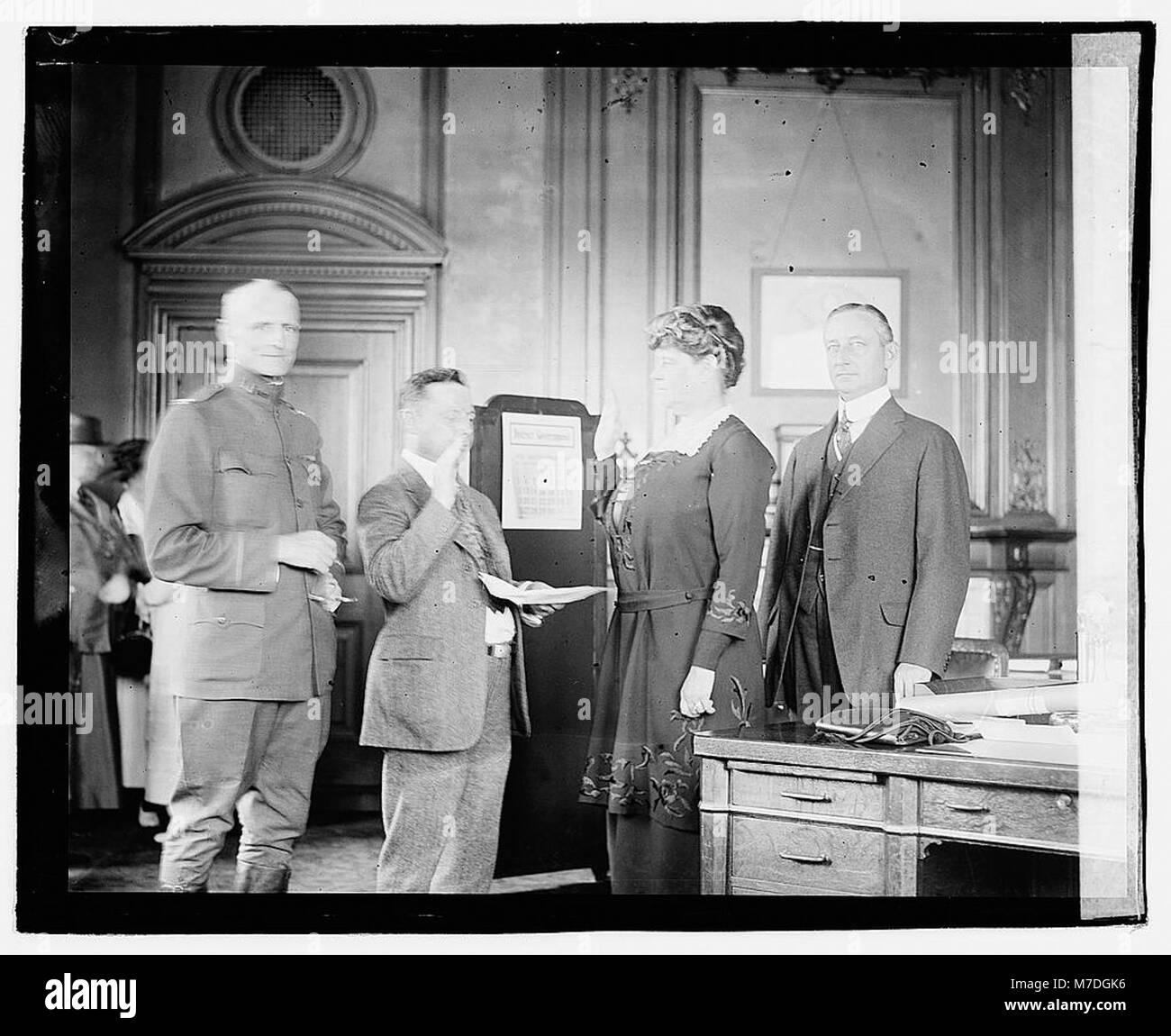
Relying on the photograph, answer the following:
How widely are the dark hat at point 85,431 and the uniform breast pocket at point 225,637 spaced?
1.56ft

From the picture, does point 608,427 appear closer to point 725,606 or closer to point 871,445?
point 725,606

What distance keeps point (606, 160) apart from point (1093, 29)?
1.25 m

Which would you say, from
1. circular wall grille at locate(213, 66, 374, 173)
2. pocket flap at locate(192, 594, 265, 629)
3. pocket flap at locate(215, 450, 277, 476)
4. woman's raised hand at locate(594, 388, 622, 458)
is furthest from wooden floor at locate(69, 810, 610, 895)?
circular wall grille at locate(213, 66, 374, 173)

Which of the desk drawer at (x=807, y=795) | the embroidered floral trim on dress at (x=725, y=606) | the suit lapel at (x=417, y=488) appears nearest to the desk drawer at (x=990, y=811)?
the desk drawer at (x=807, y=795)

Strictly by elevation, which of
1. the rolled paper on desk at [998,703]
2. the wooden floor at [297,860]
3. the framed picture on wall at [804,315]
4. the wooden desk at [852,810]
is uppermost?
the framed picture on wall at [804,315]

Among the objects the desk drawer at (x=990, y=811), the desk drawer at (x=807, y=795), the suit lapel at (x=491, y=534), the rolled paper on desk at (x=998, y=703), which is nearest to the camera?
the desk drawer at (x=990, y=811)

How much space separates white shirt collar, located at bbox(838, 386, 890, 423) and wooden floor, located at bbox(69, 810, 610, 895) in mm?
1297

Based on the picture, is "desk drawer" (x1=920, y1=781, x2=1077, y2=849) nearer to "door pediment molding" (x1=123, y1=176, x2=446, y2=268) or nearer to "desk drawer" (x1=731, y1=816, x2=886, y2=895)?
"desk drawer" (x1=731, y1=816, x2=886, y2=895)

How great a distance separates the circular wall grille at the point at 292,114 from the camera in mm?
3223

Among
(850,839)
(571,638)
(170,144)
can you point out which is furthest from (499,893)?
(170,144)

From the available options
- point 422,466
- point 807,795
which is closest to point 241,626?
point 422,466

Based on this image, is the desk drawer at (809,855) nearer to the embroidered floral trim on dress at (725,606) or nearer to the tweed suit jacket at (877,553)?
the tweed suit jacket at (877,553)

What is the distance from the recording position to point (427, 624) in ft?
10.2
